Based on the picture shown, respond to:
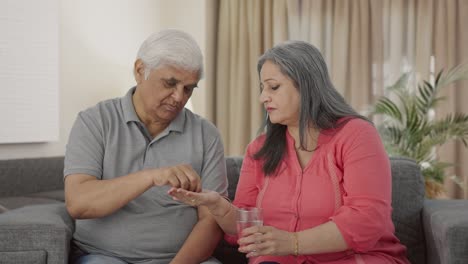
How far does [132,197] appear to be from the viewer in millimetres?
2006

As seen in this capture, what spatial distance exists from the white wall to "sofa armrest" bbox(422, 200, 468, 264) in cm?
317

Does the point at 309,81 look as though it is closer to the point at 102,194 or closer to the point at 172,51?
the point at 172,51

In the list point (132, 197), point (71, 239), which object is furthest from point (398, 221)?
point (71, 239)

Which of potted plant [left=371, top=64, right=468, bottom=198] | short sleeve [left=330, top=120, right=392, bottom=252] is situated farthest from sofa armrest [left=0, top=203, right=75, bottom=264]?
potted plant [left=371, top=64, right=468, bottom=198]

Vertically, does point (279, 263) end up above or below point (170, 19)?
below

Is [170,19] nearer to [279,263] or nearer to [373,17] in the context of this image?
[373,17]

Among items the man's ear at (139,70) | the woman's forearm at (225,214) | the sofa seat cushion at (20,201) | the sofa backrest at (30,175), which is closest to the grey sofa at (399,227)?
the sofa seat cushion at (20,201)

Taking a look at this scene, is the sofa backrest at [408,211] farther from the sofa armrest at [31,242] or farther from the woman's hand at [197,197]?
the sofa armrest at [31,242]

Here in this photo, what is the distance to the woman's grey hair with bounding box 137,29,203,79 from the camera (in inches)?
85.2

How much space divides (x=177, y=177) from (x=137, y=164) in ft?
0.98

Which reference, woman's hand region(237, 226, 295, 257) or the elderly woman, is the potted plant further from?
woman's hand region(237, 226, 295, 257)

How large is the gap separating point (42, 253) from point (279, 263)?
710mm

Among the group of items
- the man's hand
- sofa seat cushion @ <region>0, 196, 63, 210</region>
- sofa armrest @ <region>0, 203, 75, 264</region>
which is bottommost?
sofa seat cushion @ <region>0, 196, 63, 210</region>

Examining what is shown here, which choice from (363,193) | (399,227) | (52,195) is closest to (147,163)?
(363,193)
